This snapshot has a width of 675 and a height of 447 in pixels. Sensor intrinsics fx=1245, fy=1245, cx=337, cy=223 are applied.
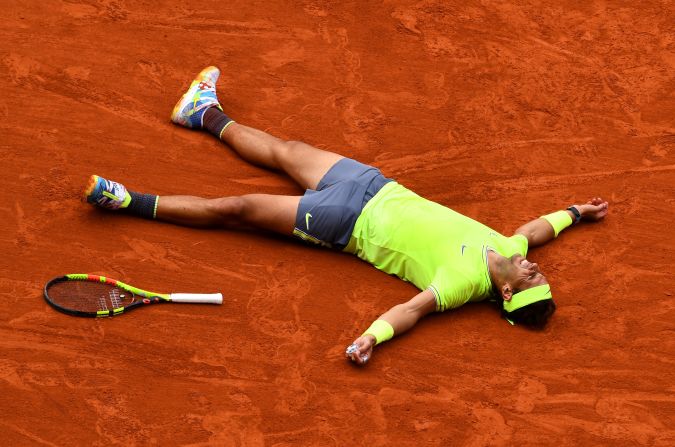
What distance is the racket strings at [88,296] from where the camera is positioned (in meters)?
8.26

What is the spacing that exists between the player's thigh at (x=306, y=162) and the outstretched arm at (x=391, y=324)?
1262 millimetres

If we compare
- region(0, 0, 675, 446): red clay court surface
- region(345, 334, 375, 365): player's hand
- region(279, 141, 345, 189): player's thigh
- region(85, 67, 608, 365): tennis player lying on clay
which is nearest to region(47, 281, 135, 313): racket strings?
region(0, 0, 675, 446): red clay court surface

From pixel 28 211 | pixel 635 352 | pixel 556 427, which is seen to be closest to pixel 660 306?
pixel 635 352

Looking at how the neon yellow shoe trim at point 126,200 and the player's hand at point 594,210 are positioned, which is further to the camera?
the player's hand at point 594,210

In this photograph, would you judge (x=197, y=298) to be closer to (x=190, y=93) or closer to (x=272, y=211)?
(x=272, y=211)

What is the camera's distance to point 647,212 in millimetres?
9852

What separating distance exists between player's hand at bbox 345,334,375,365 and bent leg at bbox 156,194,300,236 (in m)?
1.14

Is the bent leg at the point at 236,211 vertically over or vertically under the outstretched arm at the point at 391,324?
over

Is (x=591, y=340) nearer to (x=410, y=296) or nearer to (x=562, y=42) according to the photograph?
(x=410, y=296)

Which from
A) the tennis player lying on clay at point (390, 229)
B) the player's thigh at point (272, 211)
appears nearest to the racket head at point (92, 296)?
the tennis player lying on clay at point (390, 229)

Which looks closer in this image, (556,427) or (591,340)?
(556,427)

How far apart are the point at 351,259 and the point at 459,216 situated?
844 millimetres

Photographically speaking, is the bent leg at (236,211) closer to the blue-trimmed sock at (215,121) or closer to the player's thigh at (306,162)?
the player's thigh at (306,162)

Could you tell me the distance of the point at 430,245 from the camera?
877cm
